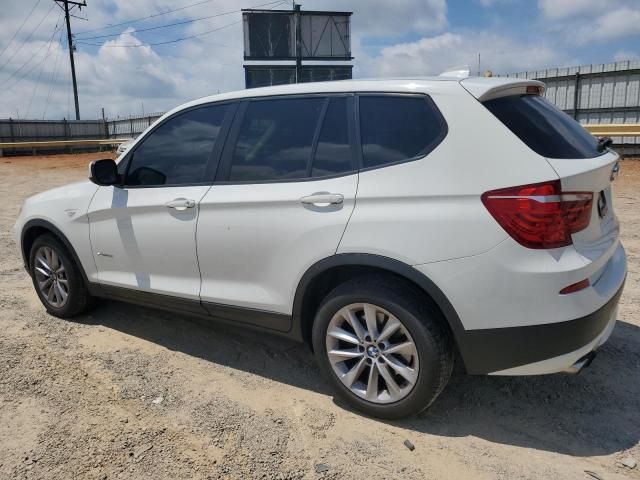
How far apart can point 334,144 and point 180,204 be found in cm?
118

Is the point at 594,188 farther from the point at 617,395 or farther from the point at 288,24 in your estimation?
the point at 288,24

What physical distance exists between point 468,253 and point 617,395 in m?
1.52

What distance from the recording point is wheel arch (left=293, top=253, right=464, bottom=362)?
106 inches

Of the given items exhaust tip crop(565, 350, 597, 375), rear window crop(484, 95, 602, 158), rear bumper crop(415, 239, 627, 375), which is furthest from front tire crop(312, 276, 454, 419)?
rear window crop(484, 95, 602, 158)

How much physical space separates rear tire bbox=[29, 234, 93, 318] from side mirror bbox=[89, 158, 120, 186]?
0.92 metres

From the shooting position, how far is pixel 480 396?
3.29 meters

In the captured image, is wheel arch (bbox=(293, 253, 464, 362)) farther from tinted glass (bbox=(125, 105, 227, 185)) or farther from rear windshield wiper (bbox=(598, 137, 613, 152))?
rear windshield wiper (bbox=(598, 137, 613, 152))

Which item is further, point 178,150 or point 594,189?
point 178,150

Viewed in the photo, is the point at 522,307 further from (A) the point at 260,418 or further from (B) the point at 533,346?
(A) the point at 260,418

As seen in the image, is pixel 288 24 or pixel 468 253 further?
pixel 288 24

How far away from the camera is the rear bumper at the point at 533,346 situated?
2564 millimetres

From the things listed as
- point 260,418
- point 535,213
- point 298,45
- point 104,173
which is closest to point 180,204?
point 104,173

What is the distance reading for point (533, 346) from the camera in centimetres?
259

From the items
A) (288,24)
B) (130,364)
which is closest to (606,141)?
(130,364)
